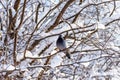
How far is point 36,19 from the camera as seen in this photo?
3.89 meters

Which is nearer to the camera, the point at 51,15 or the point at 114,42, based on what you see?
the point at 51,15

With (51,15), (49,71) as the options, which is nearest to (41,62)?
(49,71)

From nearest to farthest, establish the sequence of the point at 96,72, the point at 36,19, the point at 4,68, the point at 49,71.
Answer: the point at 4,68 < the point at 36,19 < the point at 49,71 < the point at 96,72

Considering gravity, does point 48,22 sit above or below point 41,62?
above

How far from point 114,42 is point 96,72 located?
46 cm

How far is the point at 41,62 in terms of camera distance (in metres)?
3.96

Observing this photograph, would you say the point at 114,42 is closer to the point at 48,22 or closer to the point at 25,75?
the point at 48,22

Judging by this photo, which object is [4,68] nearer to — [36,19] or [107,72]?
[36,19]

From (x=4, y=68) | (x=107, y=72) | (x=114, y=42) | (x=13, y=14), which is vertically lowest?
(x=107, y=72)

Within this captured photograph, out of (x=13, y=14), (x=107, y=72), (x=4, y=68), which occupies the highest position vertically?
(x=13, y=14)

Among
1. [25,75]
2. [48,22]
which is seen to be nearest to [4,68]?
[25,75]

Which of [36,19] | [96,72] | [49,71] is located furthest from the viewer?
[96,72]

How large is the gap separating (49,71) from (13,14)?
0.82 m

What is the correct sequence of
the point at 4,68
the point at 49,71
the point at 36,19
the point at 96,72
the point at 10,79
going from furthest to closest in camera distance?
the point at 96,72, the point at 49,71, the point at 36,19, the point at 10,79, the point at 4,68
